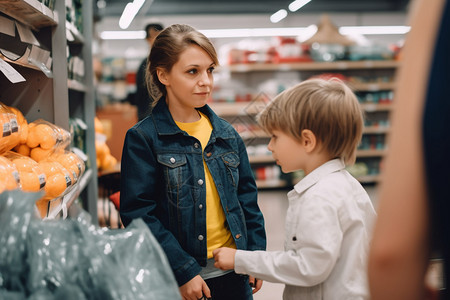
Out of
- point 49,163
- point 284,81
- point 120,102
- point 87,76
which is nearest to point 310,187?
point 49,163

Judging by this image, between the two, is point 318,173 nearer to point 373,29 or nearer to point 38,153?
point 38,153

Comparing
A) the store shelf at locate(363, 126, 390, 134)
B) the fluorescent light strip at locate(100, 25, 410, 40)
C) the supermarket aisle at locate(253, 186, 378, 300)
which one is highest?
the fluorescent light strip at locate(100, 25, 410, 40)

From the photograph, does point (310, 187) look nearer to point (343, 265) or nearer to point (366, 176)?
point (343, 265)

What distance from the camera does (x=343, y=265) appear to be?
120 centimetres

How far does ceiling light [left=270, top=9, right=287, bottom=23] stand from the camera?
1105 cm

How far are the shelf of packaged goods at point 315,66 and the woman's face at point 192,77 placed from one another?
5.99m

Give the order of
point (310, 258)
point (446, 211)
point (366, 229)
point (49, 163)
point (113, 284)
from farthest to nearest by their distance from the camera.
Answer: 1. point (49, 163)
2. point (366, 229)
3. point (310, 258)
4. point (113, 284)
5. point (446, 211)

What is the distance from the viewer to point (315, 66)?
25.3ft

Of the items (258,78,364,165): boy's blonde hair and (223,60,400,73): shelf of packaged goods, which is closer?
(258,78,364,165): boy's blonde hair

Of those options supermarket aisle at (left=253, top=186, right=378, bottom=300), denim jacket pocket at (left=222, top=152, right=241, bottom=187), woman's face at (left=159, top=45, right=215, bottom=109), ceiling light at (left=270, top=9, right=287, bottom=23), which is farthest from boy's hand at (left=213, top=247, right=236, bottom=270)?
ceiling light at (left=270, top=9, right=287, bottom=23)

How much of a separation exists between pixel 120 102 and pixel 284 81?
2.91 meters

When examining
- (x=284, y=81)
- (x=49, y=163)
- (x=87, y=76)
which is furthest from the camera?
(x=284, y=81)

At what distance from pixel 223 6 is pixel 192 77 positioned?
1010 centimetres

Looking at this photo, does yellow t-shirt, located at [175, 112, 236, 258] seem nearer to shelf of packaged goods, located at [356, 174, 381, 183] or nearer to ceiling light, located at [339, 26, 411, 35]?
shelf of packaged goods, located at [356, 174, 381, 183]
